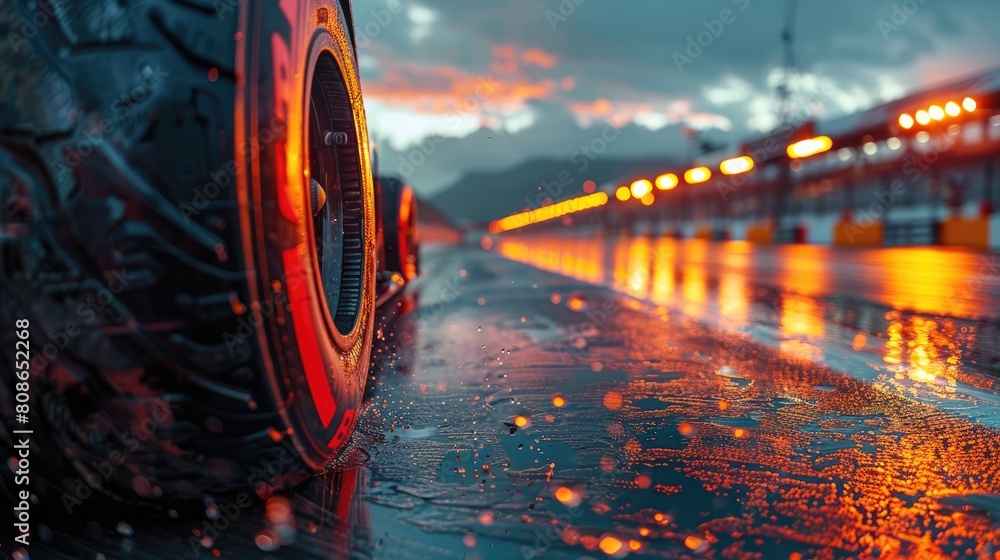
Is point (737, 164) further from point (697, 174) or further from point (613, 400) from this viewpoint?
point (613, 400)

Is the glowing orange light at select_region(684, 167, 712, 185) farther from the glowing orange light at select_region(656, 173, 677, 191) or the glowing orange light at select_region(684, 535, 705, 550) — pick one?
the glowing orange light at select_region(684, 535, 705, 550)

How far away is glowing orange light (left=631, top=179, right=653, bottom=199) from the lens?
59078 millimetres

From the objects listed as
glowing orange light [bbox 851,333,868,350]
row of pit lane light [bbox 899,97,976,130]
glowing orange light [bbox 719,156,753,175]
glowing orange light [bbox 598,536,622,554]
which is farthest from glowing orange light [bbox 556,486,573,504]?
glowing orange light [bbox 719,156,753,175]

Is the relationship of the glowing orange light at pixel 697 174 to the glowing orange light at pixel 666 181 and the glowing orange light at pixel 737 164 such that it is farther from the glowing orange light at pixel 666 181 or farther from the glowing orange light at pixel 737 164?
the glowing orange light at pixel 737 164

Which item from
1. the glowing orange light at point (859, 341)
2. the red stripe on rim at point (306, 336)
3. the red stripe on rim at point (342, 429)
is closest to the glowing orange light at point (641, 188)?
the glowing orange light at point (859, 341)

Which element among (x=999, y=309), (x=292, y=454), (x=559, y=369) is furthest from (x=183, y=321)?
(x=999, y=309)

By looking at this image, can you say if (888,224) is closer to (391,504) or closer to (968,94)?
(968,94)

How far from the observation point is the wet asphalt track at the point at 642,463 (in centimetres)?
Result: 169

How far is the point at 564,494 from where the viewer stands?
6.58ft

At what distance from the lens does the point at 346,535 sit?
175cm

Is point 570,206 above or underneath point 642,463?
above

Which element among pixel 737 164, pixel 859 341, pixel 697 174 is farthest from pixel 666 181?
pixel 859 341

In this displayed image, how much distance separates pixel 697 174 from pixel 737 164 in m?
8.85

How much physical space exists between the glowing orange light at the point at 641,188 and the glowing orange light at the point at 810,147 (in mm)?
27680
